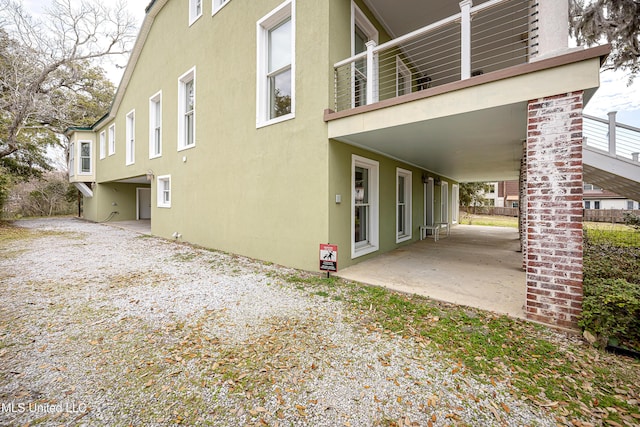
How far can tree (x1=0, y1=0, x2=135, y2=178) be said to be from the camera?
11.9m

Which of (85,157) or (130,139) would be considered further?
(85,157)

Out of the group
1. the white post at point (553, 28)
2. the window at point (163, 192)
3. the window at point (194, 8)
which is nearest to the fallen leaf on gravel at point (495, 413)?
the white post at point (553, 28)

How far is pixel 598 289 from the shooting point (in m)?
2.87

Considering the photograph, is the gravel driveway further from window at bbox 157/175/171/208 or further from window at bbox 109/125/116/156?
window at bbox 109/125/116/156

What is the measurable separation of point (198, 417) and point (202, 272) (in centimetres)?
398

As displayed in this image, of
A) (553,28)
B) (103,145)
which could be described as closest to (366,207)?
(553,28)

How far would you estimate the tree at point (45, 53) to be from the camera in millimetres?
11867

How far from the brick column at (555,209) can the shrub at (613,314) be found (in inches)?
6.7

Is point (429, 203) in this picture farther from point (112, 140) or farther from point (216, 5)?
point (112, 140)

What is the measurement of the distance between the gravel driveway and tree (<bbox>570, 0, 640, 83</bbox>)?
9342 millimetres

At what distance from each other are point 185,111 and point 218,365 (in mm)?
9153

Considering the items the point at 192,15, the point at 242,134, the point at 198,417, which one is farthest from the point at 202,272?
the point at 192,15

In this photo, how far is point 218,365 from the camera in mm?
2484

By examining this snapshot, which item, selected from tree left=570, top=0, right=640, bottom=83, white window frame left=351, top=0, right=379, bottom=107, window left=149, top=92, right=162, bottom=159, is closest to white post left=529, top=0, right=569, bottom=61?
white window frame left=351, top=0, right=379, bottom=107
